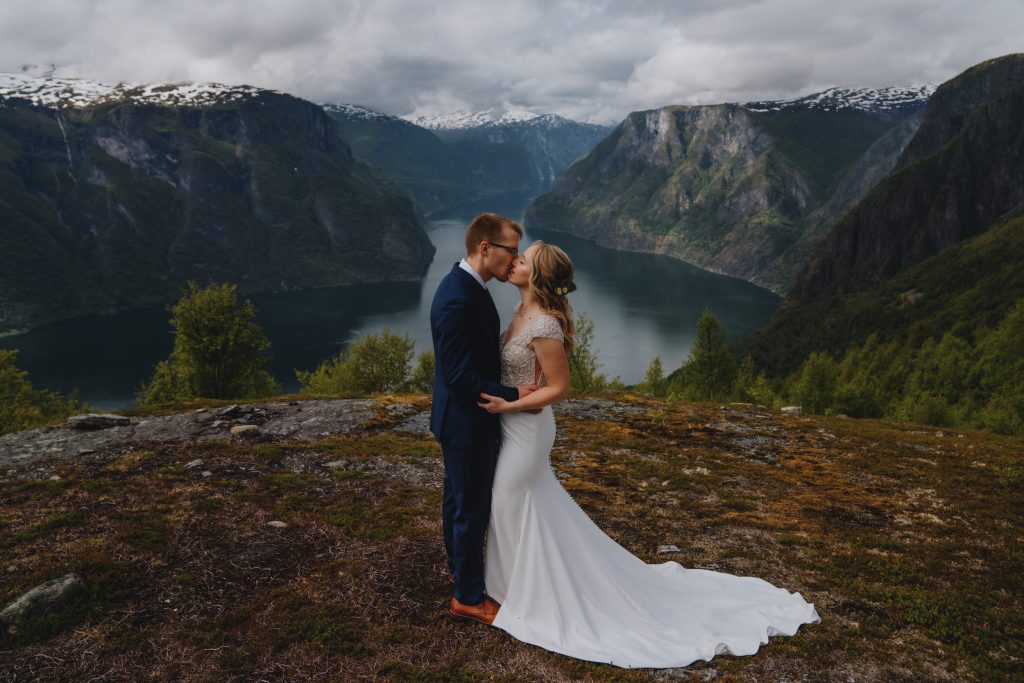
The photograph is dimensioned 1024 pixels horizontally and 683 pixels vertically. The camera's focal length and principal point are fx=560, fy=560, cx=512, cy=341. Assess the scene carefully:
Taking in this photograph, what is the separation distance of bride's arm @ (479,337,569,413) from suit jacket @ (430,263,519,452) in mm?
121

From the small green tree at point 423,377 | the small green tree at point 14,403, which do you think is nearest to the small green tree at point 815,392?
the small green tree at point 423,377

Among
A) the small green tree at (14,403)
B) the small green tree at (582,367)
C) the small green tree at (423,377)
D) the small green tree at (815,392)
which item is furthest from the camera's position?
the small green tree at (815,392)

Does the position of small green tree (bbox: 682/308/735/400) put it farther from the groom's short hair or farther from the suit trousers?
the groom's short hair

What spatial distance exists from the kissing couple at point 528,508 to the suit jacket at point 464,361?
0.6 inches

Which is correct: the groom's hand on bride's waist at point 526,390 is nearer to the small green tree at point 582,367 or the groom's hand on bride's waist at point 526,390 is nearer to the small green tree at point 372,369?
the small green tree at point 582,367

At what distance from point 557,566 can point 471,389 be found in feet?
9.15

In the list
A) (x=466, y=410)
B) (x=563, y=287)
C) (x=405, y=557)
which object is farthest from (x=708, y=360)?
→ (x=466, y=410)

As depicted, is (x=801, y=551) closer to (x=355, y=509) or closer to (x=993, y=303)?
(x=355, y=509)

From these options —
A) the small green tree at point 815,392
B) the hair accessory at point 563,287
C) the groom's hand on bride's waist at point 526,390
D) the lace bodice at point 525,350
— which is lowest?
the small green tree at point 815,392

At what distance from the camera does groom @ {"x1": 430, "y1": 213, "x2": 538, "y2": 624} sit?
695 centimetres

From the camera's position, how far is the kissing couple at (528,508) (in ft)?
23.2

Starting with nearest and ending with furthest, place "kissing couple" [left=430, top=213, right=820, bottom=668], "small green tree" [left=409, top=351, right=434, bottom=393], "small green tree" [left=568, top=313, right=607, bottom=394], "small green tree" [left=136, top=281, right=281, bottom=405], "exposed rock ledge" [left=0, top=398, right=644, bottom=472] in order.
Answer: "kissing couple" [left=430, top=213, right=820, bottom=668], "exposed rock ledge" [left=0, top=398, right=644, bottom=472], "small green tree" [left=136, top=281, right=281, bottom=405], "small green tree" [left=568, top=313, right=607, bottom=394], "small green tree" [left=409, top=351, right=434, bottom=393]

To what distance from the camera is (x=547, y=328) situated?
707cm

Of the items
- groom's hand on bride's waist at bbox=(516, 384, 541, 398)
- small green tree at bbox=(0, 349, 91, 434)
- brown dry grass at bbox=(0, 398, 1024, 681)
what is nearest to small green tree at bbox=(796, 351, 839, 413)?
brown dry grass at bbox=(0, 398, 1024, 681)
